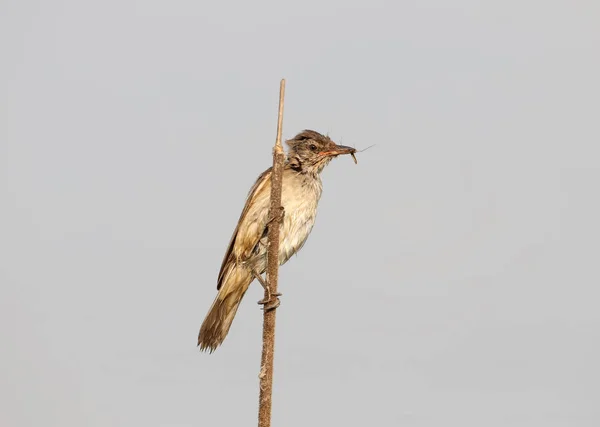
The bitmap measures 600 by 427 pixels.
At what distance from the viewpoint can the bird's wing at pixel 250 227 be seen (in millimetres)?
8281

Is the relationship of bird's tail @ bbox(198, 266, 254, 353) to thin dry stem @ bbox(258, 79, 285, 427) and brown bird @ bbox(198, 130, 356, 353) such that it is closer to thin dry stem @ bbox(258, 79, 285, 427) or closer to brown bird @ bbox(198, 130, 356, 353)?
brown bird @ bbox(198, 130, 356, 353)

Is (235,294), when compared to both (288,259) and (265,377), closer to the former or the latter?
(288,259)

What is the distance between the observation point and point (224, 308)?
880 cm

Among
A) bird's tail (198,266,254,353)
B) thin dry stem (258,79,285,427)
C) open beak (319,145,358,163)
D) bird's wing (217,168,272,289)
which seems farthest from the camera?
open beak (319,145,358,163)

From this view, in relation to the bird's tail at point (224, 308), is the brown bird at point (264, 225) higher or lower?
higher

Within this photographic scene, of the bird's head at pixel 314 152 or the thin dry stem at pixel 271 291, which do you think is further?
the bird's head at pixel 314 152

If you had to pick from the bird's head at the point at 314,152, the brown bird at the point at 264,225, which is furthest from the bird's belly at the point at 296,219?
the bird's head at the point at 314,152

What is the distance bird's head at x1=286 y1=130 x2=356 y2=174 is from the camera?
28.7 feet

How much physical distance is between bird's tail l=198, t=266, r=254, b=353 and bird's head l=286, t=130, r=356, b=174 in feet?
3.83

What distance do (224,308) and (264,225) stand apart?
1092 mm

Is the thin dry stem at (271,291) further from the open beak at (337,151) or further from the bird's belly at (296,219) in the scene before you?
the open beak at (337,151)

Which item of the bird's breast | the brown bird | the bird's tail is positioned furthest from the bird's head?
the bird's tail

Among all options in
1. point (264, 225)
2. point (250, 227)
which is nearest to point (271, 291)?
point (264, 225)

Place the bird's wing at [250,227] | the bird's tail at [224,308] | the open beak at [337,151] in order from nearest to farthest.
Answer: the bird's wing at [250,227], the bird's tail at [224,308], the open beak at [337,151]
